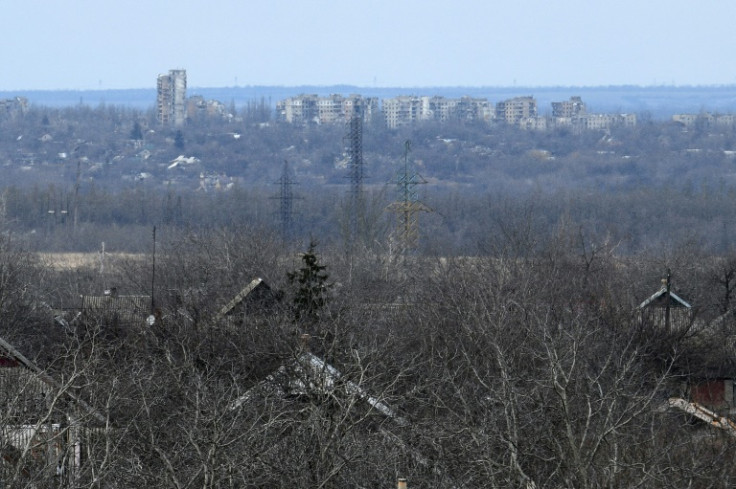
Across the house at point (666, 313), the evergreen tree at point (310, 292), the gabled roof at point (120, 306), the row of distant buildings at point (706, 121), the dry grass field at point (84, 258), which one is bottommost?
the row of distant buildings at point (706, 121)

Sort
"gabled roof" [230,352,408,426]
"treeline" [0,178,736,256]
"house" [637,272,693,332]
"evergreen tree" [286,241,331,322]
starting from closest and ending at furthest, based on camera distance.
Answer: "gabled roof" [230,352,408,426]
"evergreen tree" [286,241,331,322]
"house" [637,272,693,332]
"treeline" [0,178,736,256]

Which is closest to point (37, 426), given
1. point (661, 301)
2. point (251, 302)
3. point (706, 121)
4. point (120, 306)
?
point (251, 302)

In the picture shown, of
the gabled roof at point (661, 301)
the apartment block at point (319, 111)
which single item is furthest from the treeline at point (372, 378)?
the apartment block at point (319, 111)

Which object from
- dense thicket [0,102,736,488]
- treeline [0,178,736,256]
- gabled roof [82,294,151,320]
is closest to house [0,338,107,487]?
dense thicket [0,102,736,488]

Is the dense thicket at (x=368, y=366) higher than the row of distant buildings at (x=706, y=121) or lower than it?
higher

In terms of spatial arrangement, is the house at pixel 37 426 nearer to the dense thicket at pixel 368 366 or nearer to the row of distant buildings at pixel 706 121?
the dense thicket at pixel 368 366

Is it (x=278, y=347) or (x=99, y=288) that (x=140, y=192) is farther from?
(x=278, y=347)

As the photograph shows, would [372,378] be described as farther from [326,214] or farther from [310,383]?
[326,214]

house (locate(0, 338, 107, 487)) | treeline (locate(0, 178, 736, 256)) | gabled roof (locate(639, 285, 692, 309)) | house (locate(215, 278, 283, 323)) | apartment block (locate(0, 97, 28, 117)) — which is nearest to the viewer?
house (locate(0, 338, 107, 487))

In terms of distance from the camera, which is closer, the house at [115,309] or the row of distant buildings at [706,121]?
the house at [115,309]

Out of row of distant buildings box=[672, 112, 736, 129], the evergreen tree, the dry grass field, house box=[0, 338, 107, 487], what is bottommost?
row of distant buildings box=[672, 112, 736, 129]

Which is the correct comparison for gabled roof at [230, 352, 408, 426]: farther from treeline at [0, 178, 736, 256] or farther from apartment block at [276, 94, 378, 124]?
apartment block at [276, 94, 378, 124]
